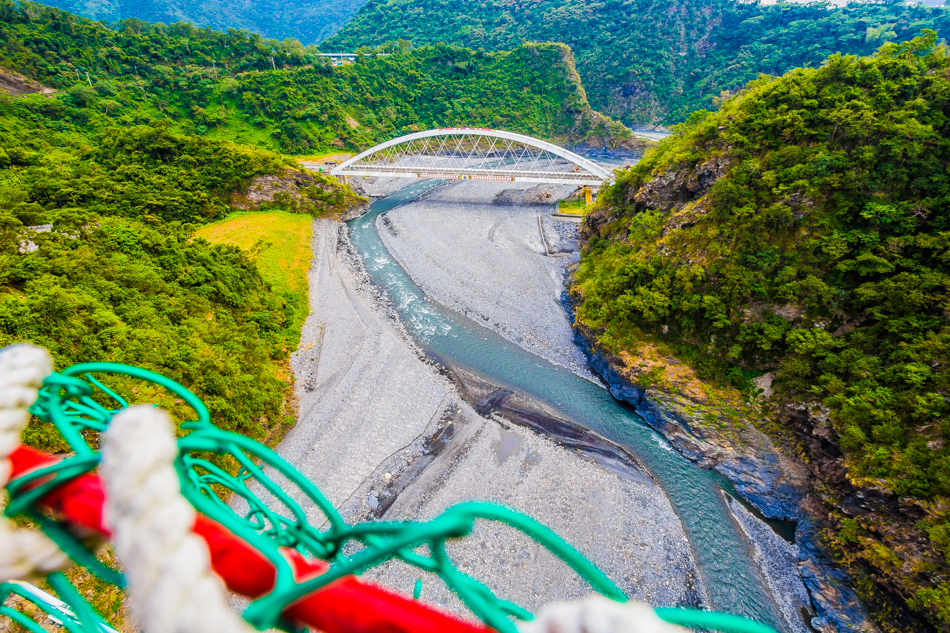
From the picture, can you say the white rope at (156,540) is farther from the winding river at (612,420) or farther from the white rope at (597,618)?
the winding river at (612,420)

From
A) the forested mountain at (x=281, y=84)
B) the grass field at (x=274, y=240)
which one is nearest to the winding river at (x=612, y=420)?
the grass field at (x=274, y=240)

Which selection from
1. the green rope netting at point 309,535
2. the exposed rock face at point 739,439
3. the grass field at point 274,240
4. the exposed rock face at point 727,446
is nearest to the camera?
the green rope netting at point 309,535

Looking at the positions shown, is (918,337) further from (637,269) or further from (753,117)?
(753,117)

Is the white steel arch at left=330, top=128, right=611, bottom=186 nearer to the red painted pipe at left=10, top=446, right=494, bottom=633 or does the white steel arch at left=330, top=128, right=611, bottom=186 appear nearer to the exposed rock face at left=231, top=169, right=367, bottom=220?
the exposed rock face at left=231, top=169, right=367, bottom=220

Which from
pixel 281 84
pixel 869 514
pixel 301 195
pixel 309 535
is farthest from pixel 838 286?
pixel 281 84

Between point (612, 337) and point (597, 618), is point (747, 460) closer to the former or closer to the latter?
point (612, 337)

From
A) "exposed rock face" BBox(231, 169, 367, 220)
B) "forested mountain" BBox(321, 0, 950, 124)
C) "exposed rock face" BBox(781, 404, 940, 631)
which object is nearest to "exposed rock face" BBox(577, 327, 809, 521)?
"exposed rock face" BBox(781, 404, 940, 631)

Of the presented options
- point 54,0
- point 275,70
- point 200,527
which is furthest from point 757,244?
point 54,0
